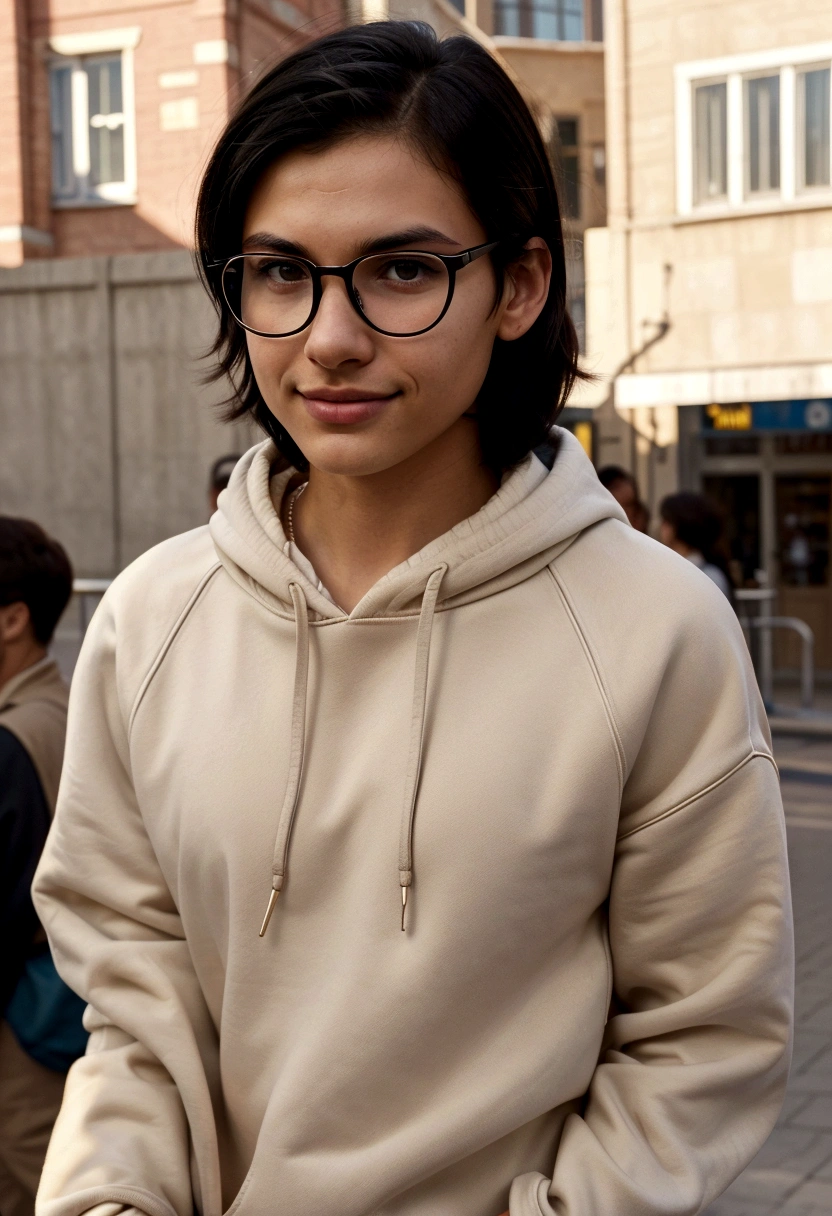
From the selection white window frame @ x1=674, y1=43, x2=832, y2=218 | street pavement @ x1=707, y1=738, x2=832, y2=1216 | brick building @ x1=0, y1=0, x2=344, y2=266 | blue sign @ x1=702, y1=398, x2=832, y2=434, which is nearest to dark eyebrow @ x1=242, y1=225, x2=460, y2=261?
street pavement @ x1=707, y1=738, x2=832, y2=1216

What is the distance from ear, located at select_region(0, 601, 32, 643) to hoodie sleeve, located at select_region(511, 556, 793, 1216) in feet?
6.78

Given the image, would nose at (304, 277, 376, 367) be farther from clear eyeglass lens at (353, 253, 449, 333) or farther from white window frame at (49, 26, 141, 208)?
white window frame at (49, 26, 141, 208)

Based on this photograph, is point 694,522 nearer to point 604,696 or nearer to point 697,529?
point 697,529

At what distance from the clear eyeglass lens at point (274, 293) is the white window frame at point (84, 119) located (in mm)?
17258

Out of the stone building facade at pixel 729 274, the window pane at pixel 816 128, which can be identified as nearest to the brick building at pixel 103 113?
the stone building facade at pixel 729 274

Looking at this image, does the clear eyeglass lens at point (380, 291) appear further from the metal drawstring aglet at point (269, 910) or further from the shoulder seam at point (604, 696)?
the metal drawstring aglet at point (269, 910)

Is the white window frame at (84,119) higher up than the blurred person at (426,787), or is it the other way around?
Answer: the white window frame at (84,119)

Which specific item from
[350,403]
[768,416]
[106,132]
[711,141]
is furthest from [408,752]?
[711,141]

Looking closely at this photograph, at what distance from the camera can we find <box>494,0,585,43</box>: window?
106ft

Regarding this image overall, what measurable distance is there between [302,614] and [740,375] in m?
18.0

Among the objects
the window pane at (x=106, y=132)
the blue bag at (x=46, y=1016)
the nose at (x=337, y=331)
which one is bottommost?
the blue bag at (x=46, y=1016)

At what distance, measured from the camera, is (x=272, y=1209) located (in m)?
1.61

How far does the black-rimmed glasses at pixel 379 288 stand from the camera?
1.55 meters

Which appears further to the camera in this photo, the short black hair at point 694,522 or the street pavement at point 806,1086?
the short black hair at point 694,522
